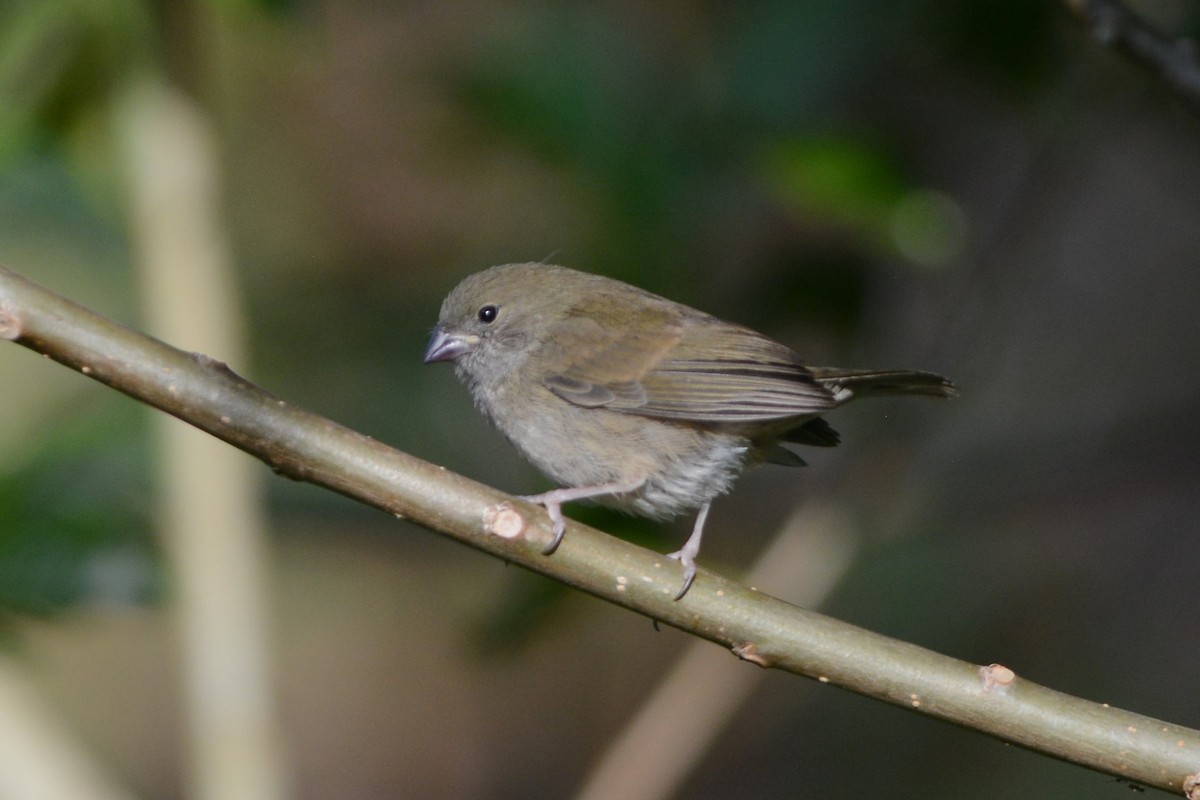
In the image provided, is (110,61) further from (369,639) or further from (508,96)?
(369,639)

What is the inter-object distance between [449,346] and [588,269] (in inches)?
20.7

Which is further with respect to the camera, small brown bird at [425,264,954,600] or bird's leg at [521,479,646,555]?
small brown bird at [425,264,954,600]

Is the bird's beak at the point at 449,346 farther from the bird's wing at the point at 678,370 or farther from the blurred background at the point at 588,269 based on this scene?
the blurred background at the point at 588,269

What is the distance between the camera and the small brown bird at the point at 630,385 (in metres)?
3.51

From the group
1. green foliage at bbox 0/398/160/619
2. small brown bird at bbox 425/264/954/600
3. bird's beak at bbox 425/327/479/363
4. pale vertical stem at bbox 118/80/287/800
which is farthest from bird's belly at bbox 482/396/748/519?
green foliage at bbox 0/398/160/619

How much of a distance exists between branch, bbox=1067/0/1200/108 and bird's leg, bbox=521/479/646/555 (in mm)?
1609

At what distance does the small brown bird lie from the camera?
3.51m

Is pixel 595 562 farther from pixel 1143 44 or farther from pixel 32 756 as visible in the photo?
pixel 1143 44

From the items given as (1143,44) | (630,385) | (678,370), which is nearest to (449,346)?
(630,385)

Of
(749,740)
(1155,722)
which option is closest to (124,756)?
(749,740)

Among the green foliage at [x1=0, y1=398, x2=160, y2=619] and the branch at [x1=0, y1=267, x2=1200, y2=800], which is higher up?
the branch at [x1=0, y1=267, x2=1200, y2=800]

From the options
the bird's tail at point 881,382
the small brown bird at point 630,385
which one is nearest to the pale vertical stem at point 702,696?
the small brown bird at point 630,385

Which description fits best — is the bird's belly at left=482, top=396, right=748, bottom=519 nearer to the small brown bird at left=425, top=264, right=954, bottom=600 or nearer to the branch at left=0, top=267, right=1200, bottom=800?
the small brown bird at left=425, top=264, right=954, bottom=600

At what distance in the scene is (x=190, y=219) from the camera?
3379 millimetres
